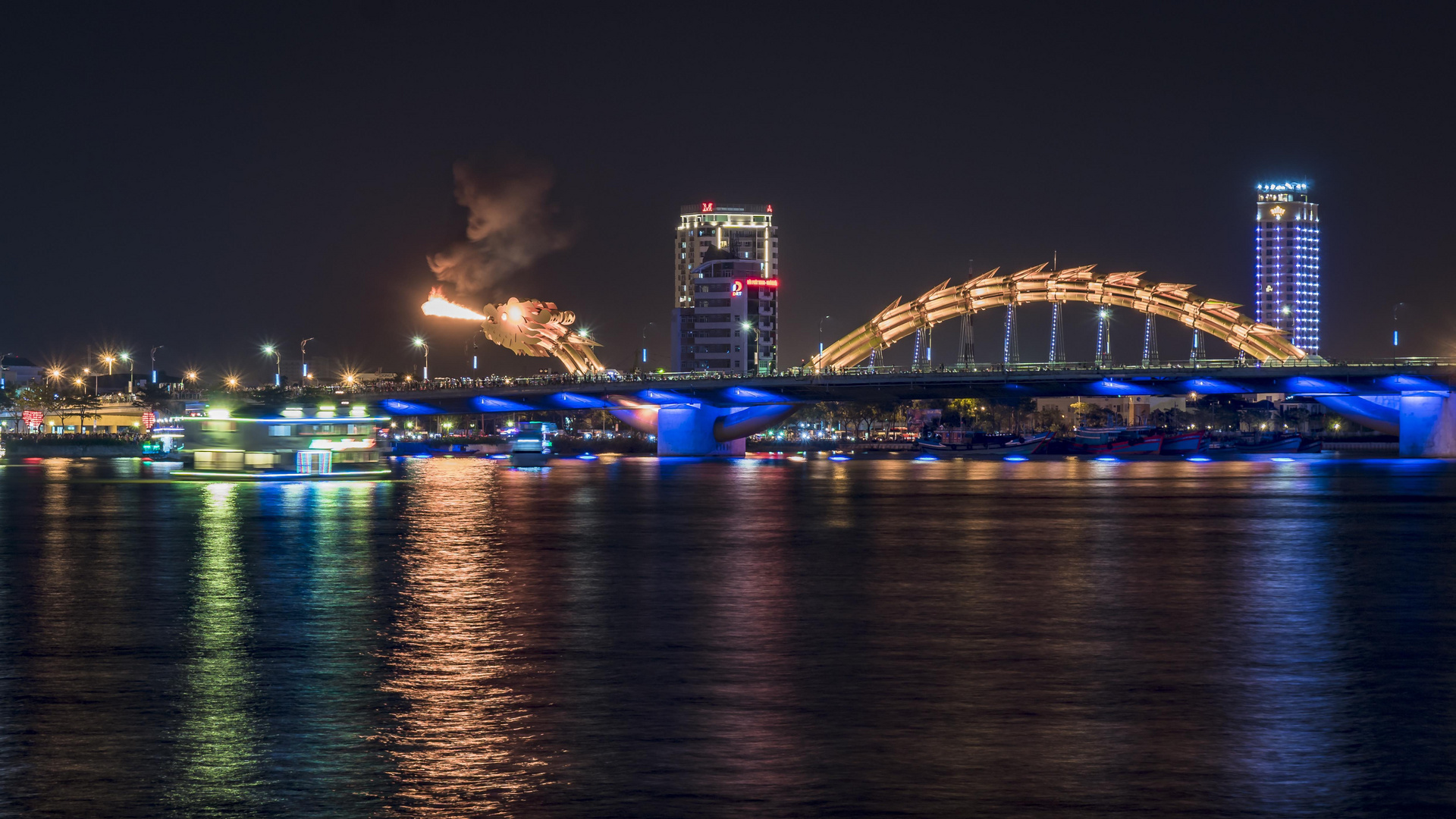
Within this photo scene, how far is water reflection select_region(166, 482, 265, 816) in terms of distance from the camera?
34.7 ft

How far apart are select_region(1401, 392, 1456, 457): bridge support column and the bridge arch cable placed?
1412 centimetres

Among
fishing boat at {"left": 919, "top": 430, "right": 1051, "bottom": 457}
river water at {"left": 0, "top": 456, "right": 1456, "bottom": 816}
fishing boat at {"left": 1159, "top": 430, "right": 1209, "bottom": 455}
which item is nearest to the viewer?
river water at {"left": 0, "top": 456, "right": 1456, "bottom": 816}

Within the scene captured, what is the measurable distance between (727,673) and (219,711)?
5.18 meters

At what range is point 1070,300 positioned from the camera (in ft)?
456

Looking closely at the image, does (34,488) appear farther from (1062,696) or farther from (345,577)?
(1062,696)

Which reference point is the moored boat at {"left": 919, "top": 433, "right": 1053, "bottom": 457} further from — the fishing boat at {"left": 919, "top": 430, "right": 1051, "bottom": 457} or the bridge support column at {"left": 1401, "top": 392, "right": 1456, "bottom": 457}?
the bridge support column at {"left": 1401, "top": 392, "right": 1456, "bottom": 457}

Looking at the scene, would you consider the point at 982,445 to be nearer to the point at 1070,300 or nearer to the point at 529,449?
the point at 1070,300

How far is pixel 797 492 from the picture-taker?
6019 cm

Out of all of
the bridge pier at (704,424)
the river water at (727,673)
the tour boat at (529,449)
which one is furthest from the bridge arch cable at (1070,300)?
the river water at (727,673)

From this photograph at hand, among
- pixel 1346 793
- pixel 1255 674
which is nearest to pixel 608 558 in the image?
pixel 1255 674

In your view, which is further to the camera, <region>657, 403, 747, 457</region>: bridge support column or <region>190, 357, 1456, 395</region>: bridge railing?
<region>657, 403, 747, 457</region>: bridge support column

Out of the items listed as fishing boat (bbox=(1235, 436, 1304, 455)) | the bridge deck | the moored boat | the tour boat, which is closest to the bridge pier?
the bridge deck

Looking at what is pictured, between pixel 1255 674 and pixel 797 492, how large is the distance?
4475 centimetres

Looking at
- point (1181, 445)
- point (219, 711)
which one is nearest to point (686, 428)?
point (1181, 445)
